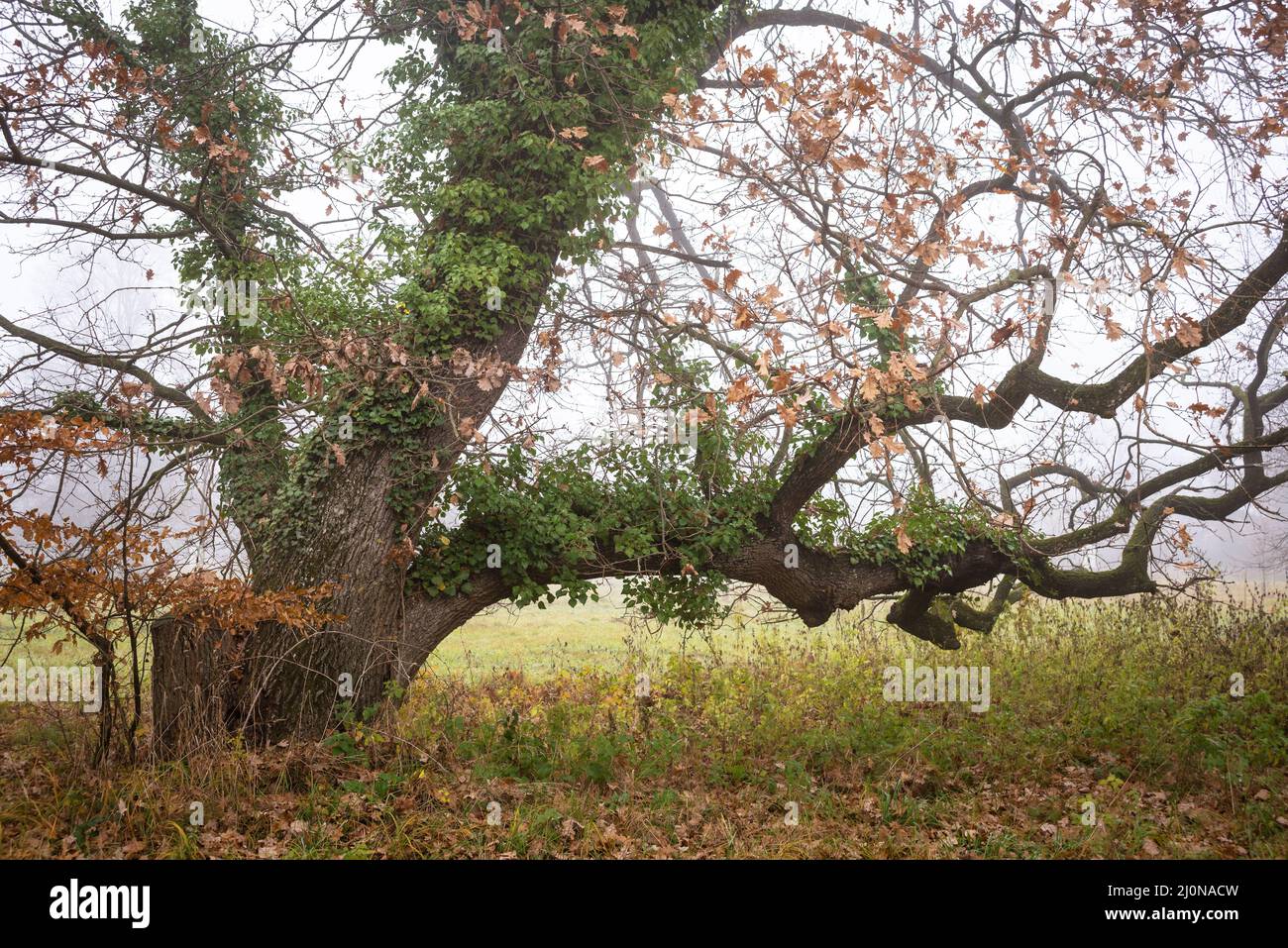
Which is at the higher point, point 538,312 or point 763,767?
point 538,312

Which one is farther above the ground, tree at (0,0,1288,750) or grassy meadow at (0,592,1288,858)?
tree at (0,0,1288,750)

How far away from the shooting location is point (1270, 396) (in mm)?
10273

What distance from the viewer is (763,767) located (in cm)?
800

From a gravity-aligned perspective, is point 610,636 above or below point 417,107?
below

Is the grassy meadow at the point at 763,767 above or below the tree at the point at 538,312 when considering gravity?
below

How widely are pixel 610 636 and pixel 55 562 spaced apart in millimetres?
9511

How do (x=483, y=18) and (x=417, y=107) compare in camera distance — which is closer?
(x=483, y=18)

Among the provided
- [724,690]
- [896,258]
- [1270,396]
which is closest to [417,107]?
[896,258]

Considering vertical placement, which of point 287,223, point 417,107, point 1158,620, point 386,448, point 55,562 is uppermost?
point 417,107

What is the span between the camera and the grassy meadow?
5902mm

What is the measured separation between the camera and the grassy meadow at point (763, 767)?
232 inches
